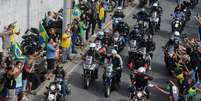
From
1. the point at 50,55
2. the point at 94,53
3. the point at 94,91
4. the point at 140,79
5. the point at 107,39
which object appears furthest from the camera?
the point at 107,39

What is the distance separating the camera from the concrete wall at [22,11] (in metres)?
22.9

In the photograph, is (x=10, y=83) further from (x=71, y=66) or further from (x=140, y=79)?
(x=71, y=66)

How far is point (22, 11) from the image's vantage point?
24719mm

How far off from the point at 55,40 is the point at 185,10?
9.63 meters

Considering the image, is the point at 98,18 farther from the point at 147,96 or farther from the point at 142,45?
the point at 147,96

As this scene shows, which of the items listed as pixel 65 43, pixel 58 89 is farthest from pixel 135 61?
pixel 58 89

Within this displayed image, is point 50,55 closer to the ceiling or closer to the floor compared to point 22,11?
closer to the floor

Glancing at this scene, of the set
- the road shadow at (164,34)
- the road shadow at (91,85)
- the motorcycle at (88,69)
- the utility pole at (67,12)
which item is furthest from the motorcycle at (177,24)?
the motorcycle at (88,69)

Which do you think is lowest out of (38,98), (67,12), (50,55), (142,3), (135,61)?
(38,98)

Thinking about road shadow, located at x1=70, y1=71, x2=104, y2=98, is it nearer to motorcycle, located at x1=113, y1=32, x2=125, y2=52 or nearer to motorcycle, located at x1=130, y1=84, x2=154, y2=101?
motorcycle, located at x1=130, y1=84, x2=154, y2=101

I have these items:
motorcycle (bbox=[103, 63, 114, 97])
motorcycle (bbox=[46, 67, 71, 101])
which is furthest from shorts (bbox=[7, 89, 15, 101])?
motorcycle (bbox=[103, 63, 114, 97])

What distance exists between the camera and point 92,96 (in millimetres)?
20438

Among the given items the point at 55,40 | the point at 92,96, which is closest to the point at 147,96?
the point at 92,96

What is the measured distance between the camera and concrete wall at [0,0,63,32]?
22930mm
